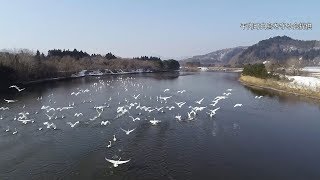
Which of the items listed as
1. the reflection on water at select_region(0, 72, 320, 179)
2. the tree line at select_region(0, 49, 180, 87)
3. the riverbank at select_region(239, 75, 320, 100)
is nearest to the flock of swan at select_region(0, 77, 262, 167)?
the reflection on water at select_region(0, 72, 320, 179)

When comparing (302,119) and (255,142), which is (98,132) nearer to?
(255,142)

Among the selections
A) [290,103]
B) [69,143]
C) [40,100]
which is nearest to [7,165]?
[69,143]

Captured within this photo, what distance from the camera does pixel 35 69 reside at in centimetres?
7081

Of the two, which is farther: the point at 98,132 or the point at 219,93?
the point at 219,93

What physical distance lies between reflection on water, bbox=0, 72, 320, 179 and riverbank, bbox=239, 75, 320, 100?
9511 millimetres

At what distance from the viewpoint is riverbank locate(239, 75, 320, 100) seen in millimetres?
46688

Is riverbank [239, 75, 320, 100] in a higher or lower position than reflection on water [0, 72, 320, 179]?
higher

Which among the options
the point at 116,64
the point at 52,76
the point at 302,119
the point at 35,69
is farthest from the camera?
the point at 116,64

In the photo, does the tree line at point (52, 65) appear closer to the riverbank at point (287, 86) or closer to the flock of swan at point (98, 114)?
the flock of swan at point (98, 114)

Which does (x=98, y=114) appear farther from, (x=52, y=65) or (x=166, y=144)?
(x=52, y=65)

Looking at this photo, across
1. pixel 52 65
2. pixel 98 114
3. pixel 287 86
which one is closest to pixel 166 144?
pixel 98 114

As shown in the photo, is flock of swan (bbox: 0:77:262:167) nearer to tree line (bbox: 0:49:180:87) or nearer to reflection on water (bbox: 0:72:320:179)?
reflection on water (bbox: 0:72:320:179)

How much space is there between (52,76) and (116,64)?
4314 centimetres

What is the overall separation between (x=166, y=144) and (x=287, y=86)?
34462 mm
